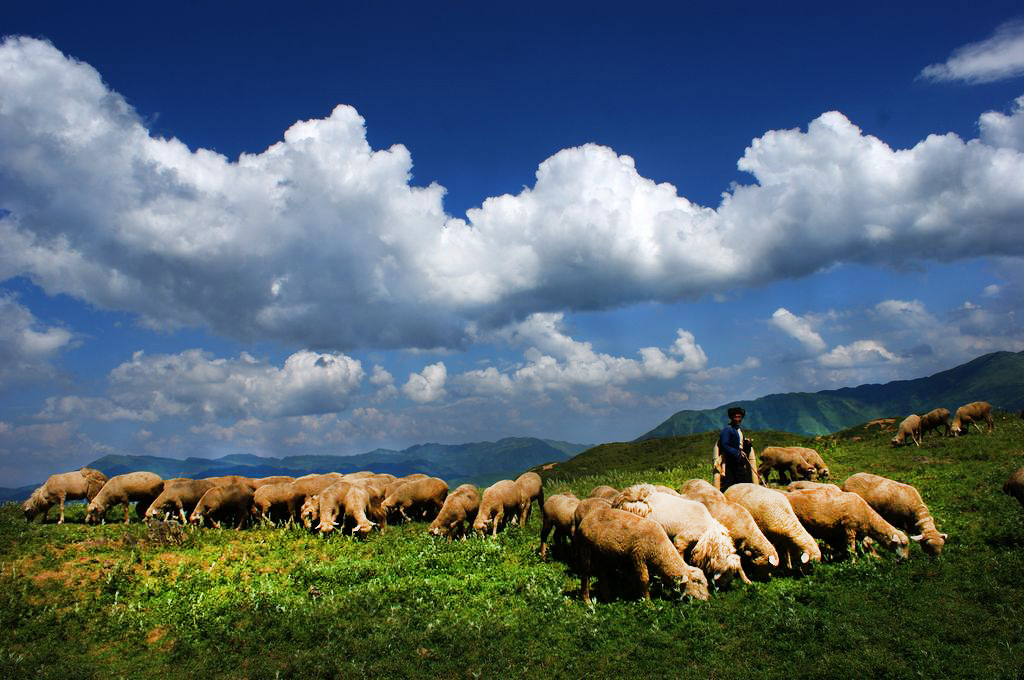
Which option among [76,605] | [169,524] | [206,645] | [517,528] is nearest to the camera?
[206,645]

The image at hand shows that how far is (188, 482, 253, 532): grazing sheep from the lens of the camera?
80.6 feet

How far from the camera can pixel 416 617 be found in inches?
499

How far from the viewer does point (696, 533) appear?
1394cm

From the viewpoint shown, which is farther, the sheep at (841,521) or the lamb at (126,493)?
the lamb at (126,493)

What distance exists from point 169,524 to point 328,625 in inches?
486

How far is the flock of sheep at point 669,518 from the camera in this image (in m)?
13.2

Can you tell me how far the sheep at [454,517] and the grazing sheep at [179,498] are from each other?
11.9 metres

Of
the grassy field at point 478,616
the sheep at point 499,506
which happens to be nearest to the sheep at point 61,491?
the grassy field at point 478,616

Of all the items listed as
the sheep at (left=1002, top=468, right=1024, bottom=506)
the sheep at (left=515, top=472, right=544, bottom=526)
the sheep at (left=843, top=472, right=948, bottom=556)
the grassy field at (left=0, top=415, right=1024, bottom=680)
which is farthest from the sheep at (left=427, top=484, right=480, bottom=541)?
the sheep at (left=1002, top=468, right=1024, bottom=506)

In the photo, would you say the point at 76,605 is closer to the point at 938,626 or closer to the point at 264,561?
the point at 264,561

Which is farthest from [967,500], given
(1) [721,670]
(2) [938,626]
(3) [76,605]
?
(3) [76,605]

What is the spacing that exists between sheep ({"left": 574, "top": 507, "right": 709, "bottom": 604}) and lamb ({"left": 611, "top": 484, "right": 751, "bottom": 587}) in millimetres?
423

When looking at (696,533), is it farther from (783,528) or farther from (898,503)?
(898,503)

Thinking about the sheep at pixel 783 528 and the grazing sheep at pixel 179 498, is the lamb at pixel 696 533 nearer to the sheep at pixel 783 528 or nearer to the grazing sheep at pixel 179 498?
the sheep at pixel 783 528
